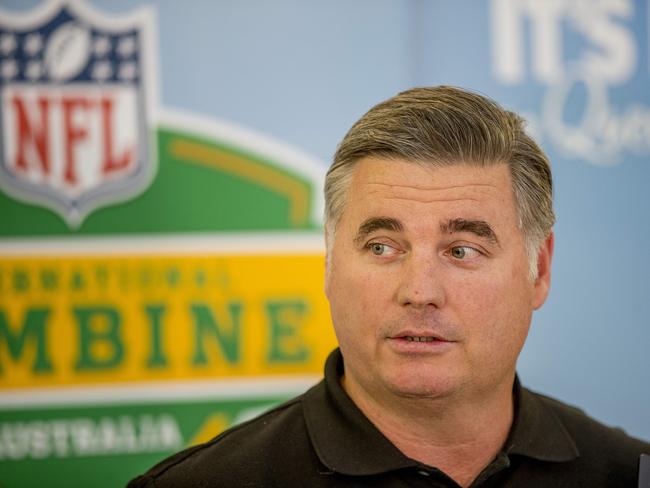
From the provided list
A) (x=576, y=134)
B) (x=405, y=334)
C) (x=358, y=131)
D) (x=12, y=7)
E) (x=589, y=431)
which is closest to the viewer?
(x=405, y=334)

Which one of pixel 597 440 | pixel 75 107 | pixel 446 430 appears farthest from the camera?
pixel 75 107

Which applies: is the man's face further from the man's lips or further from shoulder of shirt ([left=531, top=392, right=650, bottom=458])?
shoulder of shirt ([left=531, top=392, right=650, bottom=458])

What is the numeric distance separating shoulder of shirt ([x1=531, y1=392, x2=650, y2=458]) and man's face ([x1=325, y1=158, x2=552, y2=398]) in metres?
0.20

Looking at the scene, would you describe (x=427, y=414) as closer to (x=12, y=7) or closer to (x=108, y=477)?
(x=108, y=477)

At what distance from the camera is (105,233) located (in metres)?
2.18

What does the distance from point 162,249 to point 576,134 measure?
1060 mm

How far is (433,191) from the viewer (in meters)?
1.25

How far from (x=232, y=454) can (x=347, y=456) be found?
176 millimetres

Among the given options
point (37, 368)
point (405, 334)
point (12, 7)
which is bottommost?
point (37, 368)

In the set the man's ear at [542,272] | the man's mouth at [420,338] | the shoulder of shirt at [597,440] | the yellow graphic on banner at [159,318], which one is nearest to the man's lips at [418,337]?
the man's mouth at [420,338]

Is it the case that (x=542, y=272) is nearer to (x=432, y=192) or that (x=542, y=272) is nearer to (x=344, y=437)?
(x=432, y=192)

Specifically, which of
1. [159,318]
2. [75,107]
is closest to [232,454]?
[159,318]

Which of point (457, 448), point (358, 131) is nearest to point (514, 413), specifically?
point (457, 448)

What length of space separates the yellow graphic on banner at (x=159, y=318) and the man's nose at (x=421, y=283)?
101 centimetres
